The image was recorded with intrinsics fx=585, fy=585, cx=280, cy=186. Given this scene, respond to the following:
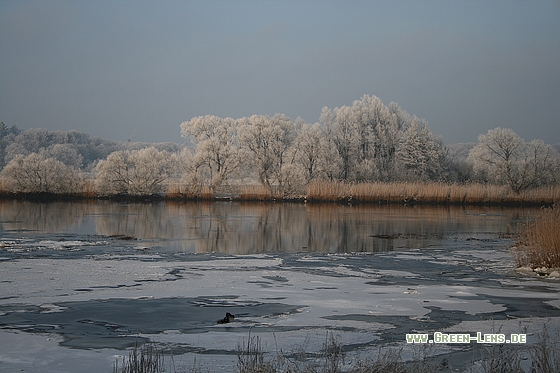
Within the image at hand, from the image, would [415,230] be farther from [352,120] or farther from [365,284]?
[352,120]

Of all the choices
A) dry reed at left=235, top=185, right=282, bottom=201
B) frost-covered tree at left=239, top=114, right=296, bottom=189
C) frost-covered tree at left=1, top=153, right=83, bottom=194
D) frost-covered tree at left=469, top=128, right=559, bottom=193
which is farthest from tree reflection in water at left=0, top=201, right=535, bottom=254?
frost-covered tree at left=239, top=114, right=296, bottom=189

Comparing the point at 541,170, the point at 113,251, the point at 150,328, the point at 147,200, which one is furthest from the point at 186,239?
the point at 541,170

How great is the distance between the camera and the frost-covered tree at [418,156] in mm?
55000

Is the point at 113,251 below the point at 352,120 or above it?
below

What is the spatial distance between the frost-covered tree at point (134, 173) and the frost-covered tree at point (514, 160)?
26.6 meters

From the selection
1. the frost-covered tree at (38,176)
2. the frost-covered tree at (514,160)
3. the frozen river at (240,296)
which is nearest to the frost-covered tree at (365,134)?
the frost-covered tree at (514,160)

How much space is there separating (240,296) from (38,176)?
39957 mm

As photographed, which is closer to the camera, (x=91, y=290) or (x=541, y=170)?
(x=91, y=290)

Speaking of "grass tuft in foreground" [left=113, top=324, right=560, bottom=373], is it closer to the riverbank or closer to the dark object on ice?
the dark object on ice

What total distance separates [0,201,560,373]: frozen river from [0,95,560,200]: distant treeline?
95.4 feet

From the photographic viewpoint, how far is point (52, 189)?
44438mm

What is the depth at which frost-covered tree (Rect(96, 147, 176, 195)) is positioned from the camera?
4550cm

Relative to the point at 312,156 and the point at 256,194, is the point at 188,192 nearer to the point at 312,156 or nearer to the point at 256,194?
the point at 256,194

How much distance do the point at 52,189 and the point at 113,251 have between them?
3337 centimetres
